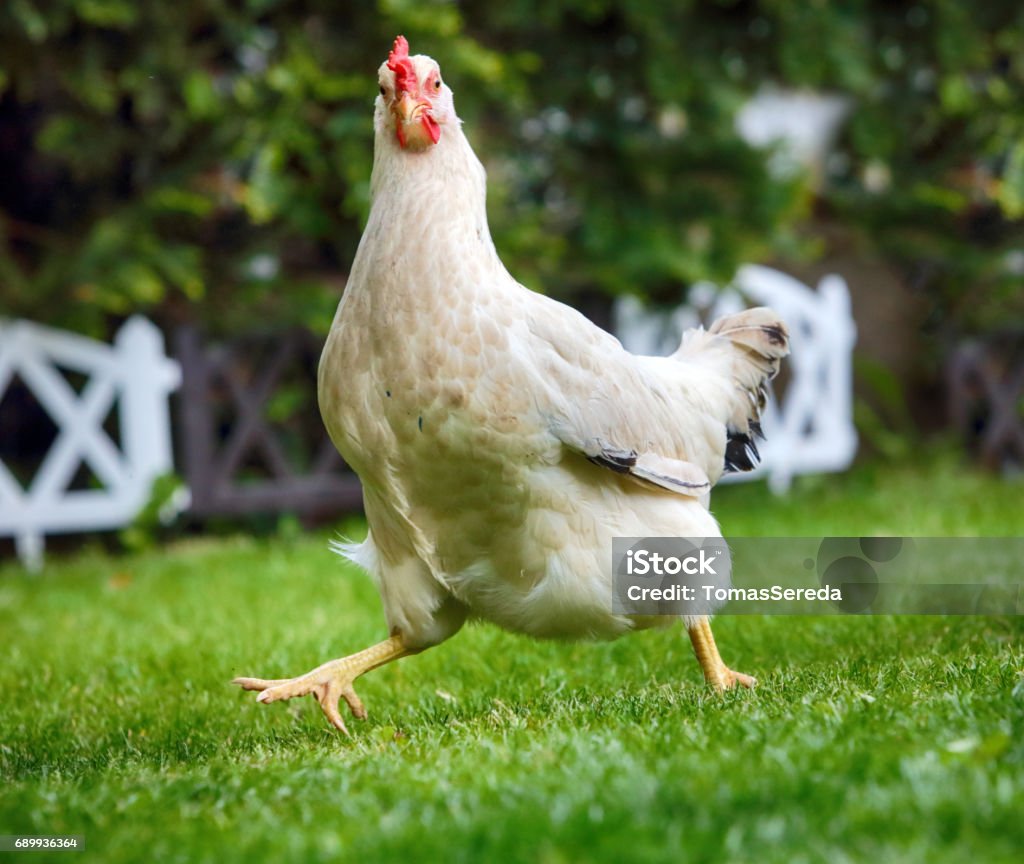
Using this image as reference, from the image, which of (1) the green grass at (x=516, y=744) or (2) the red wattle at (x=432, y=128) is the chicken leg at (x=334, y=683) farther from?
(2) the red wattle at (x=432, y=128)

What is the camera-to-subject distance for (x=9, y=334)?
748 centimetres

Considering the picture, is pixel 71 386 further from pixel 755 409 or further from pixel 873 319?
pixel 873 319

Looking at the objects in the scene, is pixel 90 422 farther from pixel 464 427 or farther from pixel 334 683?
pixel 464 427

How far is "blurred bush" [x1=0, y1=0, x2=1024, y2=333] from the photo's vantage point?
25.0 feet

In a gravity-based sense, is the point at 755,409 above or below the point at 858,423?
above

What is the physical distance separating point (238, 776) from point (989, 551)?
169 inches

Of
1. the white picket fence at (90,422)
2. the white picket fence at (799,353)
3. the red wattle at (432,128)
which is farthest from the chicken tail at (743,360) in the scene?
the white picket fence at (799,353)

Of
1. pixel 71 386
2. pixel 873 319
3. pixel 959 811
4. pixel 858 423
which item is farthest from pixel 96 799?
pixel 873 319

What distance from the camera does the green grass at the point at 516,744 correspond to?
2.27m

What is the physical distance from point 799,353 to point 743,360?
17.7ft

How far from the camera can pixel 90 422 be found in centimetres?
772

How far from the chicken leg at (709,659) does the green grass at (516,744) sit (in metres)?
0.11

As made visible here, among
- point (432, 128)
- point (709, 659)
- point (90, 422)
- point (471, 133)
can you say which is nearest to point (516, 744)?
point (709, 659)

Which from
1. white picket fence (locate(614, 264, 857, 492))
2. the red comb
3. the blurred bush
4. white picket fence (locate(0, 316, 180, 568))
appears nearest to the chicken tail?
the red comb
